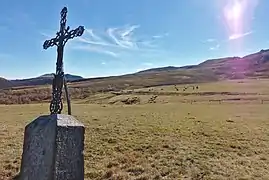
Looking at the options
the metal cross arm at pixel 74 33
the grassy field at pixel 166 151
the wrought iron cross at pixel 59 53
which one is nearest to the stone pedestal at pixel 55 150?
the wrought iron cross at pixel 59 53

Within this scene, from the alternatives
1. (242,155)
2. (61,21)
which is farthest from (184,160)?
(61,21)

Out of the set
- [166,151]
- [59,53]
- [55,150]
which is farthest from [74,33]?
[166,151]

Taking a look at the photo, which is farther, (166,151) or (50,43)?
(166,151)

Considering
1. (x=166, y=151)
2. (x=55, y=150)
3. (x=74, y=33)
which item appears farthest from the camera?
(x=166, y=151)

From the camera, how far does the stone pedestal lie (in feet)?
22.0

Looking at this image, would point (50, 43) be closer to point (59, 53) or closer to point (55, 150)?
point (59, 53)

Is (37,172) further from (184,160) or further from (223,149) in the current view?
(223,149)

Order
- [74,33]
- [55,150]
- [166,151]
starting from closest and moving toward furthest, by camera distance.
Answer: [55,150] → [74,33] → [166,151]

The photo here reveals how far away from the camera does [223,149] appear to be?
53.6 feet

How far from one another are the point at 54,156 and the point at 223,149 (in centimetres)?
1115

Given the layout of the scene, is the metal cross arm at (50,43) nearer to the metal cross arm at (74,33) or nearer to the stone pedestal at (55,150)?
the metal cross arm at (74,33)

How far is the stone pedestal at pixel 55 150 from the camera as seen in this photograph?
22.0ft

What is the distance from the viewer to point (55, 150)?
6.67 m

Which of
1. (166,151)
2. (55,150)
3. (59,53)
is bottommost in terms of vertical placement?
(166,151)
